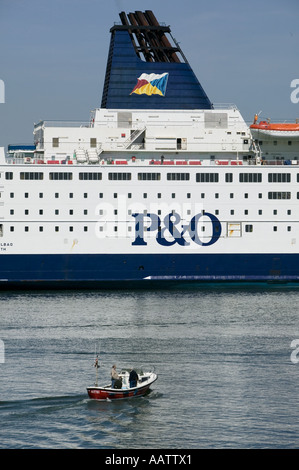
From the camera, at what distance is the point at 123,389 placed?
2495 cm

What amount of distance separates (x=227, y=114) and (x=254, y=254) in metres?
7.81

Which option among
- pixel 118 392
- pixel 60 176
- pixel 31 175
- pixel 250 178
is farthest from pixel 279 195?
pixel 118 392

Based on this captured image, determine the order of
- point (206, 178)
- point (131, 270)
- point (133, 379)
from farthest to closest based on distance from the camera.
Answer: point (206, 178) → point (131, 270) → point (133, 379)

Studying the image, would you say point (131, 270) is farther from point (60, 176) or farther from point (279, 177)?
point (279, 177)

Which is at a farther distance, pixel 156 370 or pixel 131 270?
pixel 131 270

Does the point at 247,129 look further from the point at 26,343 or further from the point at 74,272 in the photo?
the point at 26,343

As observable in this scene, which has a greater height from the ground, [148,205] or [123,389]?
[148,205]

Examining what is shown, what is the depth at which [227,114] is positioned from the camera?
4953cm

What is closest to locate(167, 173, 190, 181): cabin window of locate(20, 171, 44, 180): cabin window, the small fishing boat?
locate(20, 171, 44, 180): cabin window

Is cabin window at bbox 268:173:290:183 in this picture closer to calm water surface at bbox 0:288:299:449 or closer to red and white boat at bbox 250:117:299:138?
red and white boat at bbox 250:117:299:138

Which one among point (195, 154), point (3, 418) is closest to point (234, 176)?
point (195, 154)

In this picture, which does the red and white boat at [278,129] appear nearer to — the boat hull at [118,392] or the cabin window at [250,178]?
the cabin window at [250,178]

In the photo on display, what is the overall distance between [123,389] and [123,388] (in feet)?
0.82

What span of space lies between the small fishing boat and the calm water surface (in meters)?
0.25
